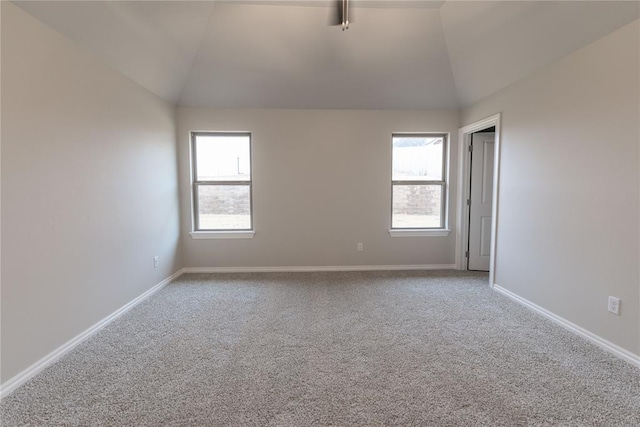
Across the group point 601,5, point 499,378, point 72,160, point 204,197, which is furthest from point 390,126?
point 72,160

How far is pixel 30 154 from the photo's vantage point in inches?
68.4

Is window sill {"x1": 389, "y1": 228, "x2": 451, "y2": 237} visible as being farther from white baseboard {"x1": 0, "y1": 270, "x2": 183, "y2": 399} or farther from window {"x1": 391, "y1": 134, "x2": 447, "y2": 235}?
white baseboard {"x1": 0, "y1": 270, "x2": 183, "y2": 399}

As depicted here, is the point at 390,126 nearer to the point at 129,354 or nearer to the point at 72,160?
the point at 72,160

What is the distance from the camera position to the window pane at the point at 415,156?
4020 millimetres

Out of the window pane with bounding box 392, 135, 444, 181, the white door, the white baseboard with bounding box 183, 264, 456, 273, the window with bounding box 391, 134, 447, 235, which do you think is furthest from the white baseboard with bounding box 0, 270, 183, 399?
the white door

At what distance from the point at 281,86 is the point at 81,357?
333 centimetres

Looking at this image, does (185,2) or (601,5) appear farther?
(185,2)

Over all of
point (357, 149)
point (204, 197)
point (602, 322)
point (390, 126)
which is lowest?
point (602, 322)

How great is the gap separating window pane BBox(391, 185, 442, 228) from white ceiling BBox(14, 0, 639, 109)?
1.19 meters

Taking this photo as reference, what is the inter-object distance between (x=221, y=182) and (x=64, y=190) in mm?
1999

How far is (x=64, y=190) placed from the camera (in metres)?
2.00

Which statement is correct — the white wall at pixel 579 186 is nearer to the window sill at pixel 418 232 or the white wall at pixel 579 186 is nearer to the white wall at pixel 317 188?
the window sill at pixel 418 232

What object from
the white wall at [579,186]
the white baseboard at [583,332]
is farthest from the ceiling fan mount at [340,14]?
the white baseboard at [583,332]

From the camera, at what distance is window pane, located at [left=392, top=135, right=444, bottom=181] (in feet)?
13.2
